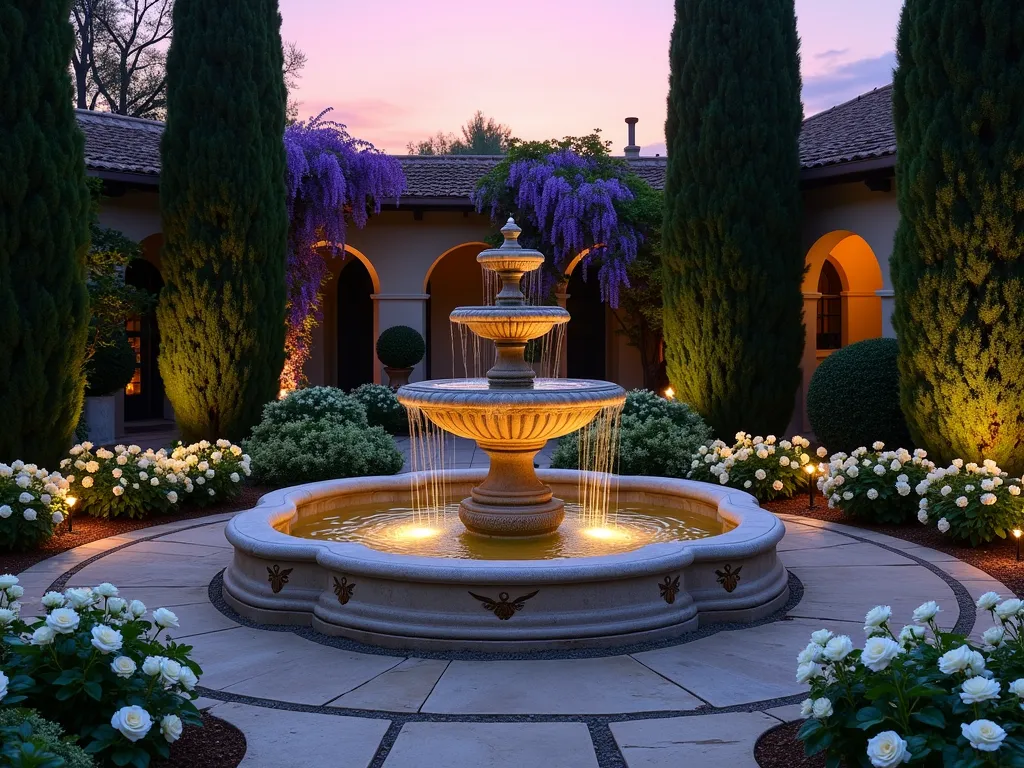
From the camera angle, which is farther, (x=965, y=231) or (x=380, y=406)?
(x=380, y=406)

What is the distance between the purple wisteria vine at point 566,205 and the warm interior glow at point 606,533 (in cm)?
1021

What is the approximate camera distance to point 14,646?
11.8 feet

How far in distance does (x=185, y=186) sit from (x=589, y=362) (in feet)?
39.1

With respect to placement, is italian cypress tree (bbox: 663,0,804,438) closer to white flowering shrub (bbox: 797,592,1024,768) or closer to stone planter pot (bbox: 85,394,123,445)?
stone planter pot (bbox: 85,394,123,445)

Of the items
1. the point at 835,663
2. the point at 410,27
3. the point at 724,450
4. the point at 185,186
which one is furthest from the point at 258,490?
the point at 410,27

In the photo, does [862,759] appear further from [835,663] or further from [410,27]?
[410,27]

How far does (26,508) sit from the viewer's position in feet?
25.4

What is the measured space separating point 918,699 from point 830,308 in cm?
1811

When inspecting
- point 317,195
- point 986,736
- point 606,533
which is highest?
point 317,195

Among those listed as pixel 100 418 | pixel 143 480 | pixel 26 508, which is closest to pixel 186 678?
pixel 26 508

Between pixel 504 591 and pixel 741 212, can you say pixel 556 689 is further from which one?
pixel 741 212

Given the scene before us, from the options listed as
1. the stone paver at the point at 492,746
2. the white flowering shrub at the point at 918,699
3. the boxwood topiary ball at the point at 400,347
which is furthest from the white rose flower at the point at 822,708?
the boxwood topiary ball at the point at 400,347

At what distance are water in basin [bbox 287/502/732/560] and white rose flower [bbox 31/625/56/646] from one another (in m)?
3.41

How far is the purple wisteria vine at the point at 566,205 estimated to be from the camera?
17406 millimetres
